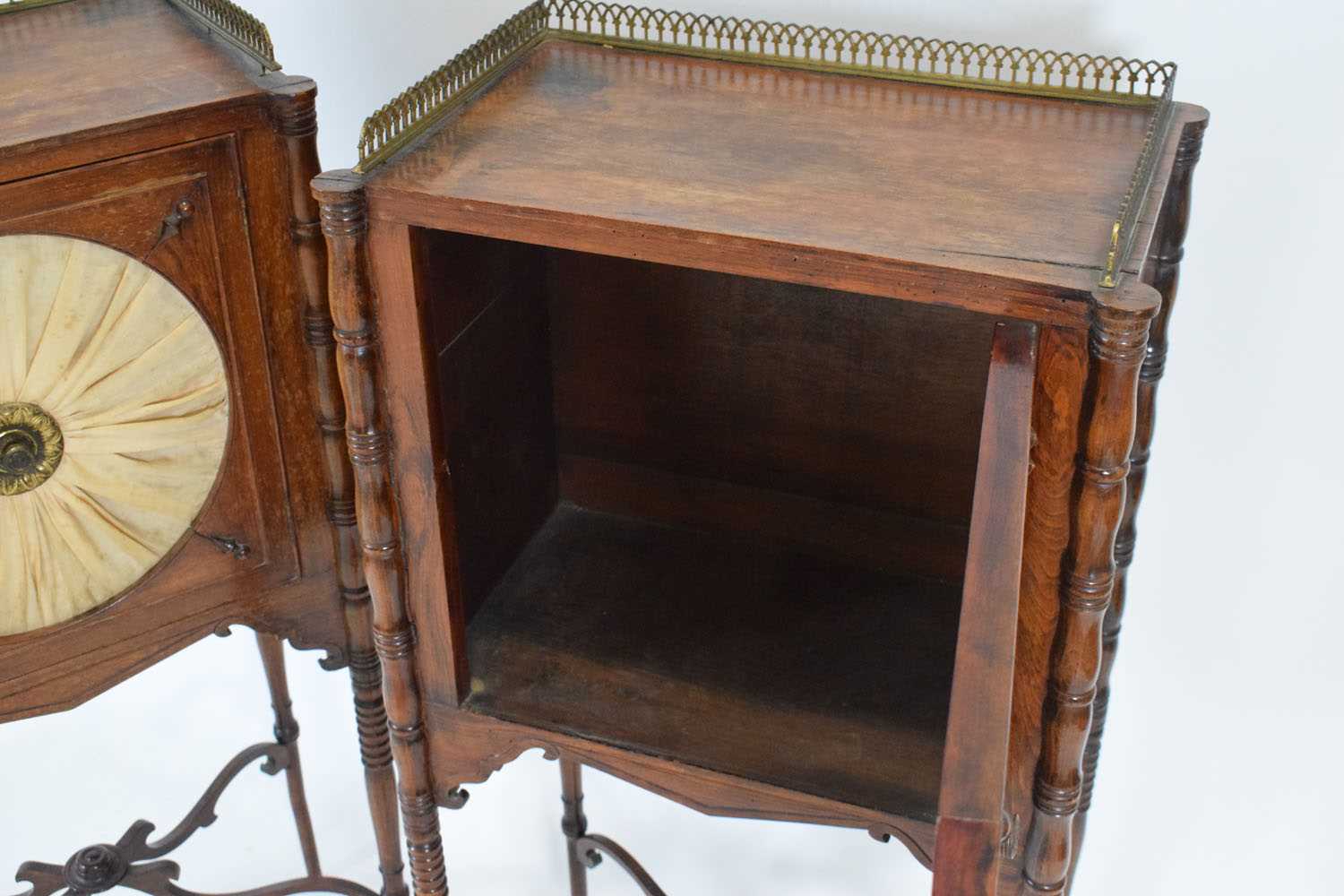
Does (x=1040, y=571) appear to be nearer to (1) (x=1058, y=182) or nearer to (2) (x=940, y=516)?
(1) (x=1058, y=182)

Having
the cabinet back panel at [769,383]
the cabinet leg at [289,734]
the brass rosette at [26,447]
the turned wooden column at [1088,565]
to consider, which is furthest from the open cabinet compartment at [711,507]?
the cabinet leg at [289,734]

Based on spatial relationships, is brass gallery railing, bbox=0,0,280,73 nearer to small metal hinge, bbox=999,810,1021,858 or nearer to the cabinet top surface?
the cabinet top surface

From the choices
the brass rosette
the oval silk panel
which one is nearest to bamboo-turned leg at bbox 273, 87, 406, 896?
the oval silk panel

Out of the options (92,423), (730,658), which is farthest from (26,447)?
(730,658)

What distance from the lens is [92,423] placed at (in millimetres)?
1563

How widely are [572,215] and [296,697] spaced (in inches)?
61.1

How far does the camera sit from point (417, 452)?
1.52m

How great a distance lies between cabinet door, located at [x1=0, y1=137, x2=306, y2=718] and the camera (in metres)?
1.49

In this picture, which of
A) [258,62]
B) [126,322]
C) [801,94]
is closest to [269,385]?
[126,322]

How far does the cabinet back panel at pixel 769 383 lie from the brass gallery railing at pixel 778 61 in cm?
25

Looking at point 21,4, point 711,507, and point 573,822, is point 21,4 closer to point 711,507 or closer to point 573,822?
point 711,507

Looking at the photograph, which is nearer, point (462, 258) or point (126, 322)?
point (126, 322)

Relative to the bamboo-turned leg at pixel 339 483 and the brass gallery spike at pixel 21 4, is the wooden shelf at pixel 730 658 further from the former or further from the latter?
the brass gallery spike at pixel 21 4

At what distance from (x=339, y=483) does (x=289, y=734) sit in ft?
2.22
